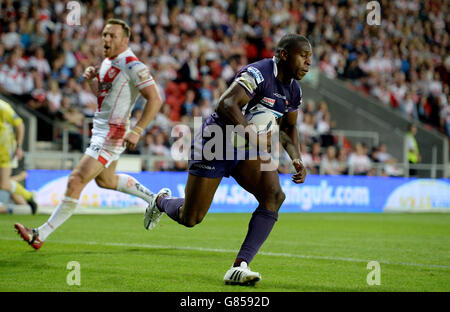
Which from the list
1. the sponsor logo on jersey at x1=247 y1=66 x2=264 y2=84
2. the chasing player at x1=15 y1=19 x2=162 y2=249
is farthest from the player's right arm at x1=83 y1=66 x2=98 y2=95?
the sponsor logo on jersey at x1=247 y1=66 x2=264 y2=84

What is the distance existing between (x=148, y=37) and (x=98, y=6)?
6.07ft

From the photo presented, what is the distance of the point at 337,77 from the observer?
993 inches

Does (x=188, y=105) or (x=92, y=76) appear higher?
(x=188, y=105)

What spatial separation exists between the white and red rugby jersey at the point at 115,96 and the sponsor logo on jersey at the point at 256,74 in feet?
6.97

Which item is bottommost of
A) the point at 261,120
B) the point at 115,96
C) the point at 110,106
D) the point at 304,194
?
the point at 304,194

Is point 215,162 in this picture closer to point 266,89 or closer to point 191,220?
point 191,220

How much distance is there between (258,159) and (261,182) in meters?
0.22

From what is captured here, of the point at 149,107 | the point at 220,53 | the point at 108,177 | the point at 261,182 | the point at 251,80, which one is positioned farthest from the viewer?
the point at 220,53

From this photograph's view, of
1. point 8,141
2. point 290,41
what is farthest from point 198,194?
point 8,141

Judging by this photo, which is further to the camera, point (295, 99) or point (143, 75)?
point (143, 75)

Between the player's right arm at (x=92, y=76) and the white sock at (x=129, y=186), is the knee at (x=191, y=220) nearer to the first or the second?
the white sock at (x=129, y=186)

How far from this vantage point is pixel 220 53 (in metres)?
21.5

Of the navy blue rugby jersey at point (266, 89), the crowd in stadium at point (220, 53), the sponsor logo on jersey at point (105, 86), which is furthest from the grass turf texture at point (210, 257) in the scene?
the crowd in stadium at point (220, 53)
